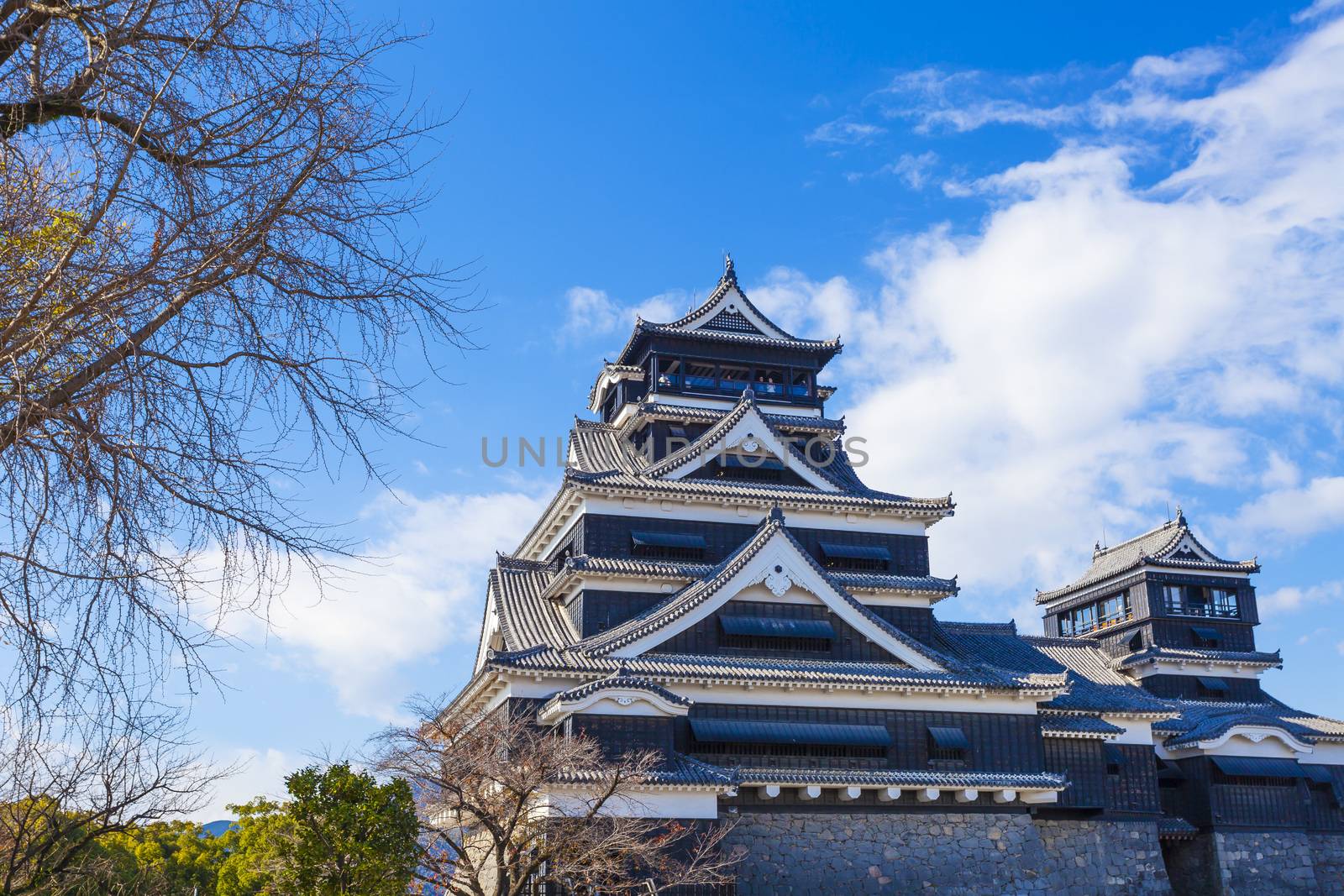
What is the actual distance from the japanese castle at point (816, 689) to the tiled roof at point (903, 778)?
6 cm

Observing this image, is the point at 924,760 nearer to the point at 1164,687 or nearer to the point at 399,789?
the point at 399,789

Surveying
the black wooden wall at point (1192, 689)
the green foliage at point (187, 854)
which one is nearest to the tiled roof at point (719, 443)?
the black wooden wall at point (1192, 689)

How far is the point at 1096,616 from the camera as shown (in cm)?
4925

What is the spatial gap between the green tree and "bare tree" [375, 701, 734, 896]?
607 mm

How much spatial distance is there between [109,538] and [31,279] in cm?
158

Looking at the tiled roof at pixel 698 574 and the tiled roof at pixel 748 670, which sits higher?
the tiled roof at pixel 698 574

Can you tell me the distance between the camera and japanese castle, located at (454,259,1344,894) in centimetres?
2647

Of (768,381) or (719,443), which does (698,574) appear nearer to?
(719,443)

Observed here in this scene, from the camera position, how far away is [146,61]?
23.5 feet

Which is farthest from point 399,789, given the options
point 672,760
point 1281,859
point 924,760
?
point 1281,859

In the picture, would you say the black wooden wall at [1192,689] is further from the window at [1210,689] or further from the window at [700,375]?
the window at [700,375]

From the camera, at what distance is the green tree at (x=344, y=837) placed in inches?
734

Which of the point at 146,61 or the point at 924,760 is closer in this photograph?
the point at 146,61

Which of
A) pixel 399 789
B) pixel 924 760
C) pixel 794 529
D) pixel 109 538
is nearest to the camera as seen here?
pixel 109 538
